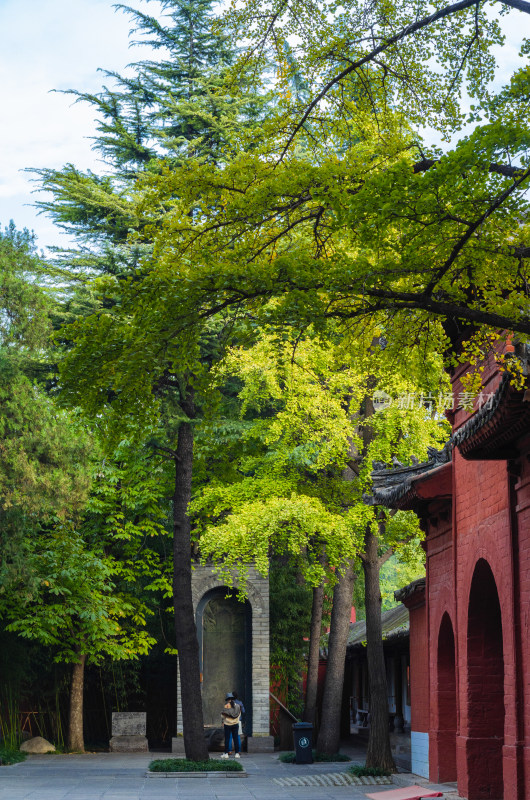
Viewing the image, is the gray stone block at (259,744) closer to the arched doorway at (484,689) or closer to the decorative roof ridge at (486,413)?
the arched doorway at (484,689)

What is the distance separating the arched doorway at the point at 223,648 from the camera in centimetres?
2575

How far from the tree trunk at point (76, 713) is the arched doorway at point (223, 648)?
340 centimetres

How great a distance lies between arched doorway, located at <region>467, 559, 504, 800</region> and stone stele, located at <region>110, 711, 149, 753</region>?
14.8 metres

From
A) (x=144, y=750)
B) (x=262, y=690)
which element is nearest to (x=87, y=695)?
(x=144, y=750)

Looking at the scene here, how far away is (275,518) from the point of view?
19266 mm

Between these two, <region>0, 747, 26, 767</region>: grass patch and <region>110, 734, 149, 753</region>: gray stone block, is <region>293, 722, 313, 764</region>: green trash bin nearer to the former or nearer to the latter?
<region>110, 734, 149, 753</region>: gray stone block

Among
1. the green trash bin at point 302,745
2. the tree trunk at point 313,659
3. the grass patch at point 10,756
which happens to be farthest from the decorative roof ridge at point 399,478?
the grass patch at point 10,756

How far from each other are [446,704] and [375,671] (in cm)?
485

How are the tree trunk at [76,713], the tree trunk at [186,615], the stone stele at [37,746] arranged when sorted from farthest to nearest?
1. the tree trunk at [76,713]
2. the stone stele at [37,746]
3. the tree trunk at [186,615]

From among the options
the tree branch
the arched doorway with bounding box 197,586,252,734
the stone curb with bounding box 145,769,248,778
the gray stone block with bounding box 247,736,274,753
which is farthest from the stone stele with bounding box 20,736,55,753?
the tree branch

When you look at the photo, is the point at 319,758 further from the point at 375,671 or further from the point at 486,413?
the point at 486,413

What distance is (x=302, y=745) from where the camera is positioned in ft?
70.5

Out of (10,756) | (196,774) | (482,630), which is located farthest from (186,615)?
(482,630)

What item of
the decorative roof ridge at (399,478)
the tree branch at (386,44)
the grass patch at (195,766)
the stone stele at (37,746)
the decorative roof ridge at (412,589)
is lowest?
the stone stele at (37,746)
